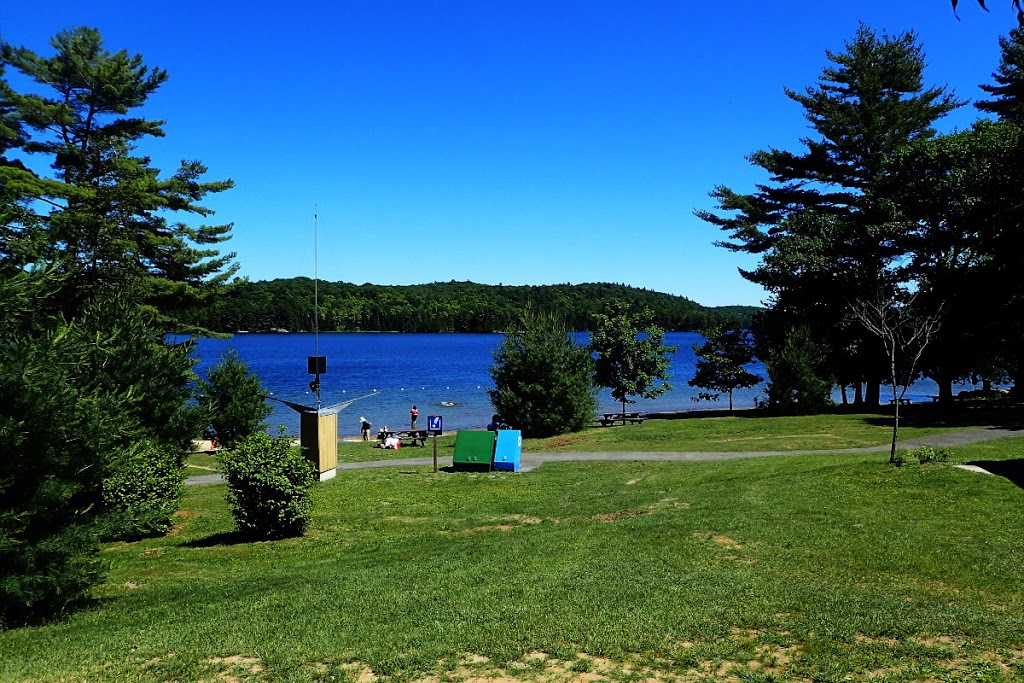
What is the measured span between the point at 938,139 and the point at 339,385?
218 ft

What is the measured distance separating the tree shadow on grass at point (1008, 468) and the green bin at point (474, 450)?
13106 millimetres

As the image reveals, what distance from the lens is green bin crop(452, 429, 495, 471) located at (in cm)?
2284

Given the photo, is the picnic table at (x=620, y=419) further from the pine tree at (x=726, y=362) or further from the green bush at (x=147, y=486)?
the green bush at (x=147, y=486)

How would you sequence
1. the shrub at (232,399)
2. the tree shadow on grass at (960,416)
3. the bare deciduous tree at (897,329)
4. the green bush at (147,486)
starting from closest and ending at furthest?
the green bush at (147,486), the bare deciduous tree at (897,329), the shrub at (232,399), the tree shadow on grass at (960,416)

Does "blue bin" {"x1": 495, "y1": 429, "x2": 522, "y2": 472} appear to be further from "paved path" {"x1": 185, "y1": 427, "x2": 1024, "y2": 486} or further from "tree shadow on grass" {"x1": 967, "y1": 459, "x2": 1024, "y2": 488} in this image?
"tree shadow on grass" {"x1": 967, "y1": 459, "x2": 1024, "y2": 488}

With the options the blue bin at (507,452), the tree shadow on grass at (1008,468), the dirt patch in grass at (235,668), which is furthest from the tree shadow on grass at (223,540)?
the tree shadow on grass at (1008,468)

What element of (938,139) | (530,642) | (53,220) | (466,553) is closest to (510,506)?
(466,553)

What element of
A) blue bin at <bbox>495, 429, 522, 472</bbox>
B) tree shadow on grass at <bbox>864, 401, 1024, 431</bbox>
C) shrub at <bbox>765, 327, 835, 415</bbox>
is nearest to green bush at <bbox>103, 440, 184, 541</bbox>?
blue bin at <bbox>495, 429, 522, 472</bbox>

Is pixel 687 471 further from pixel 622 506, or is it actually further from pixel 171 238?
pixel 171 238

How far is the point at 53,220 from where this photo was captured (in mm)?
23891

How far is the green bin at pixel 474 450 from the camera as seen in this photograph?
899 inches

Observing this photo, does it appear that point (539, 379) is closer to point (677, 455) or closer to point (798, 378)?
point (677, 455)

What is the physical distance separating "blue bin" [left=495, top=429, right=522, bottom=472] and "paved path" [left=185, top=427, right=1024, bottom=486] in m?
0.44

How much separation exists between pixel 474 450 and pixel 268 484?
1022 cm
